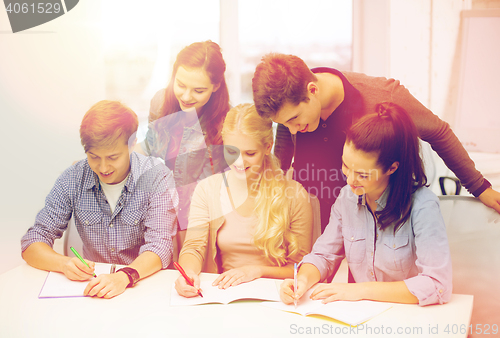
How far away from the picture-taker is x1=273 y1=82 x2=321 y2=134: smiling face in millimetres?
1152

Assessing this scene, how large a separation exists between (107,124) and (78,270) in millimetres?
508

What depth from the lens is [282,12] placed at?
1408 millimetres

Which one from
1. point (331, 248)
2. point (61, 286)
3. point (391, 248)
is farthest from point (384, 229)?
point (61, 286)

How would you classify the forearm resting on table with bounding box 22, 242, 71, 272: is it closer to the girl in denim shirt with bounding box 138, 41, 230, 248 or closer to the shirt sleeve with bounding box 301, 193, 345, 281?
the girl in denim shirt with bounding box 138, 41, 230, 248

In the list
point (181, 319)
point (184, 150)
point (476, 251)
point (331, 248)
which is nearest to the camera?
point (181, 319)

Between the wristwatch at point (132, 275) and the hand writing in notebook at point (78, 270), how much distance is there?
0.09 metres

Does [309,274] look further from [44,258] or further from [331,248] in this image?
[44,258]

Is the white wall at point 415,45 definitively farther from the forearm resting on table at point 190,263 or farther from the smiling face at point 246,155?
the forearm resting on table at point 190,263

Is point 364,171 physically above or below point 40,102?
below

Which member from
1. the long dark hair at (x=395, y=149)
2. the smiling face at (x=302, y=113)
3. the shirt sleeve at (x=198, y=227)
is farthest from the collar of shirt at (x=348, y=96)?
the shirt sleeve at (x=198, y=227)

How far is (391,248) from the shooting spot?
3.47 ft

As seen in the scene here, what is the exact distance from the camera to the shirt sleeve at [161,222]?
3.95ft

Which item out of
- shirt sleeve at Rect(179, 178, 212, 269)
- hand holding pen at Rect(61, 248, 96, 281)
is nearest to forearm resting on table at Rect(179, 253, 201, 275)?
shirt sleeve at Rect(179, 178, 212, 269)

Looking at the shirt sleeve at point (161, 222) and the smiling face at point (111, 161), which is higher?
the smiling face at point (111, 161)
